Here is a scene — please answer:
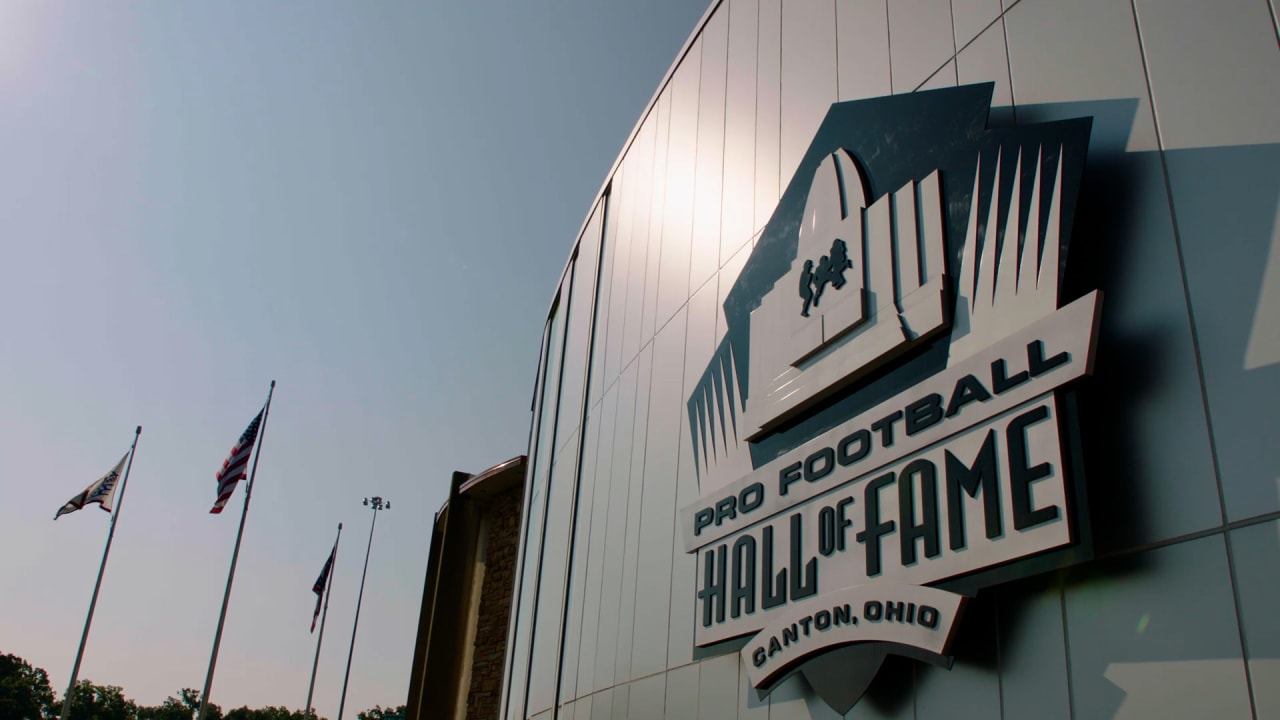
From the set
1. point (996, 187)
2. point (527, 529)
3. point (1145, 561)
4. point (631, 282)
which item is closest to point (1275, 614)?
point (1145, 561)

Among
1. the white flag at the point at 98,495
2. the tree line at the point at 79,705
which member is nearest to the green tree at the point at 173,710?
the tree line at the point at 79,705

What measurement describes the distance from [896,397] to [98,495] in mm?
23372

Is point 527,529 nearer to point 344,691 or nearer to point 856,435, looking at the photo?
point 856,435

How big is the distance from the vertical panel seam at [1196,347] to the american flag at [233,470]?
2026cm

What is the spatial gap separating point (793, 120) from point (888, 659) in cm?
440

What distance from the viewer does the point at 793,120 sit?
713 cm

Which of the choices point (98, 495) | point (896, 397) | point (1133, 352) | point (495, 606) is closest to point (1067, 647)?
point (1133, 352)

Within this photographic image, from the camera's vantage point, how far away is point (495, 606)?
21.4 meters

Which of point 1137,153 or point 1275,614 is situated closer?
point 1275,614

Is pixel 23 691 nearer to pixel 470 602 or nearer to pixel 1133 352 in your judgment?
pixel 470 602

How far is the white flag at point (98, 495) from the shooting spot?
69.6 feet

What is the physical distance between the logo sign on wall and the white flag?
2039 cm

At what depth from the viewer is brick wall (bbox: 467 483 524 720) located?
19859 millimetres

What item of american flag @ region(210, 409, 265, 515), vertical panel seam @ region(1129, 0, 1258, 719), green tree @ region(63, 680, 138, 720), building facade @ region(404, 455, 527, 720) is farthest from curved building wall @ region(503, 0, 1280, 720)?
green tree @ region(63, 680, 138, 720)
